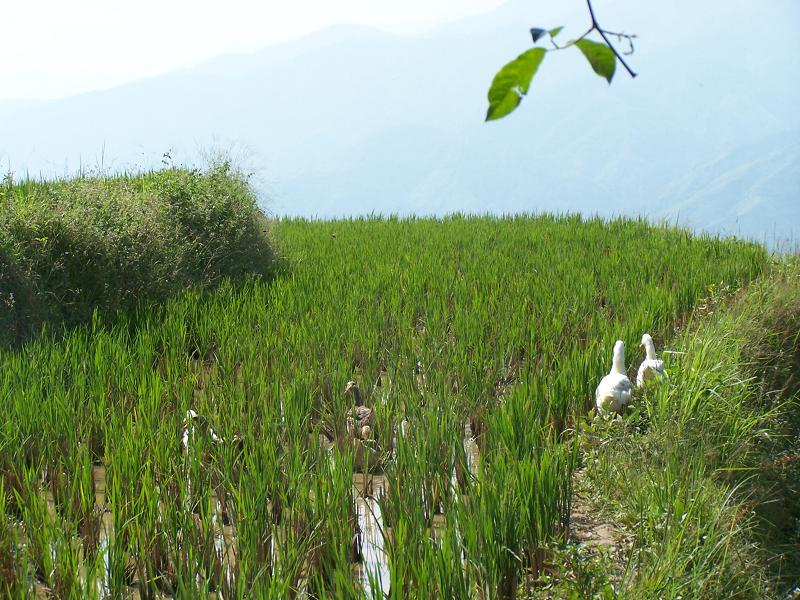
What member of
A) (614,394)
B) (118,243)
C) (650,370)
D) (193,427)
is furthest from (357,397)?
(118,243)

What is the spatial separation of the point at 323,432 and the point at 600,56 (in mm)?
3826

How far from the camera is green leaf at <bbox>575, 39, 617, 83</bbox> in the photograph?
2.29 ft

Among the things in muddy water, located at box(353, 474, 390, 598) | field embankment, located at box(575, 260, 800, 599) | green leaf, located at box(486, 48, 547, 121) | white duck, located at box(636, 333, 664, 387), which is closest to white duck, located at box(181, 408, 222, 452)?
muddy water, located at box(353, 474, 390, 598)

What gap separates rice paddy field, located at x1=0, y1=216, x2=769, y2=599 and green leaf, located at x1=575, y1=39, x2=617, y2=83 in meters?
1.90

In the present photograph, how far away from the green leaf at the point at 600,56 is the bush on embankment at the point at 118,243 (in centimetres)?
548

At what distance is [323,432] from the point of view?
4.38 metres

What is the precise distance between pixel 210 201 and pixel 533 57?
7.71m

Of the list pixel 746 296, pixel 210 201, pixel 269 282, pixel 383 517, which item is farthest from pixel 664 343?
pixel 210 201

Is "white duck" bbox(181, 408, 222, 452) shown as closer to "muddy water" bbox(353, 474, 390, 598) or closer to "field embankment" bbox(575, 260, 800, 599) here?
"muddy water" bbox(353, 474, 390, 598)

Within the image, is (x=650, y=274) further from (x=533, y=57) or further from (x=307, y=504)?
(x=533, y=57)

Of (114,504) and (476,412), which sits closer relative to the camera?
(114,504)

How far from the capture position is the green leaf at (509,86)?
0.70 m

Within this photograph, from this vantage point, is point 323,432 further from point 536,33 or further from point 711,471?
point 536,33

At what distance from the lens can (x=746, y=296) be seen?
6.29 m
